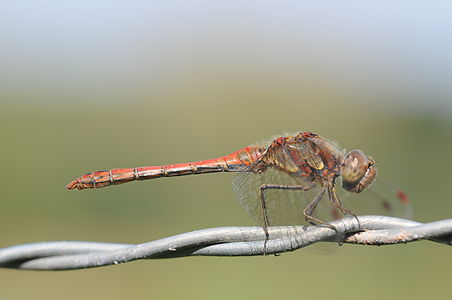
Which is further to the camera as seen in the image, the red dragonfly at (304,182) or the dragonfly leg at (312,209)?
the red dragonfly at (304,182)

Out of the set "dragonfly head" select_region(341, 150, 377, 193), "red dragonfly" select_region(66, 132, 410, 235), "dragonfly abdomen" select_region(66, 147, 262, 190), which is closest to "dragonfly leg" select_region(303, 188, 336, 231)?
"red dragonfly" select_region(66, 132, 410, 235)

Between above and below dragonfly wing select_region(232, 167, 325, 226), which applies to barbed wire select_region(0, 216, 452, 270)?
below

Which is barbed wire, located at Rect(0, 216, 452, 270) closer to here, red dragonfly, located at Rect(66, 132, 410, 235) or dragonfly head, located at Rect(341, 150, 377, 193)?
red dragonfly, located at Rect(66, 132, 410, 235)

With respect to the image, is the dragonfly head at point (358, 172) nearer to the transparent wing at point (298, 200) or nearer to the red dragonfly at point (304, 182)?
the red dragonfly at point (304, 182)

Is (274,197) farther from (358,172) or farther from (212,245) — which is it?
(212,245)

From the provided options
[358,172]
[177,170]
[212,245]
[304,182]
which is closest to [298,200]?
[304,182]

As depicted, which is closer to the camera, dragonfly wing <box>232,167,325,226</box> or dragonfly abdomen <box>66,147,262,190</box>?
dragonfly wing <box>232,167,325,226</box>

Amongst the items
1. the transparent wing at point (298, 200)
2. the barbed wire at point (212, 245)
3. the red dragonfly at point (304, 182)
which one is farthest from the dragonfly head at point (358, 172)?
the barbed wire at point (212, 245)
